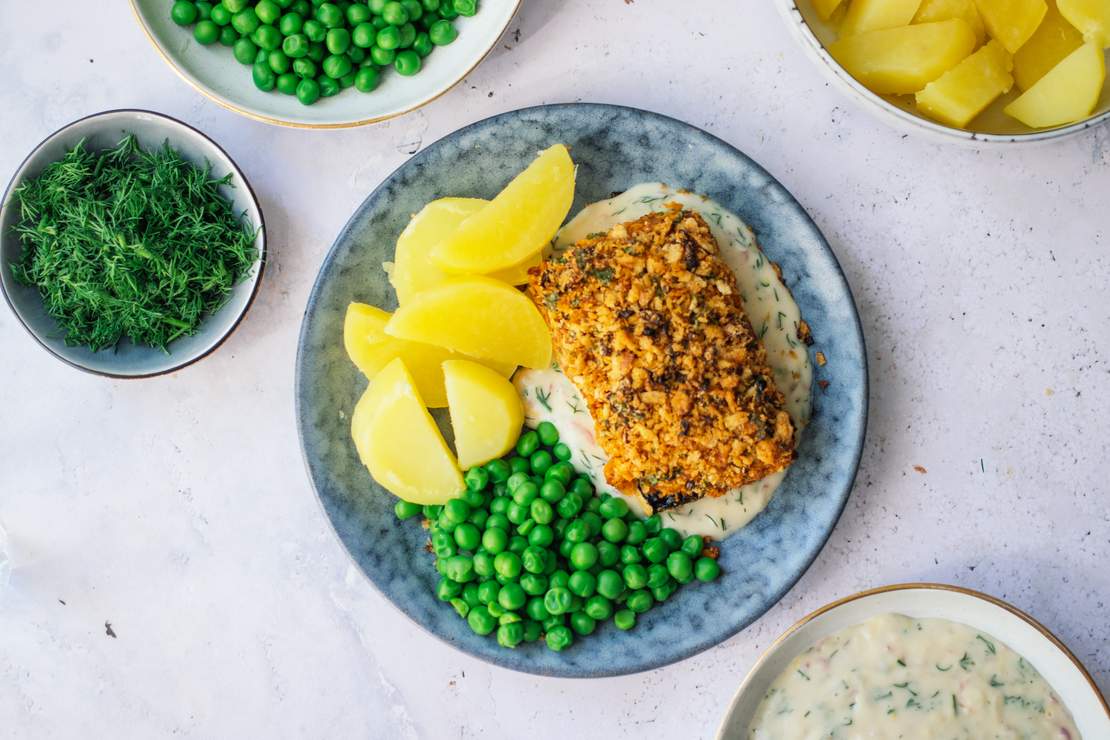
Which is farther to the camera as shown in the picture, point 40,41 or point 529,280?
point 40,41

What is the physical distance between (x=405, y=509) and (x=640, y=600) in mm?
1011

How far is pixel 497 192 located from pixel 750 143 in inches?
41.7

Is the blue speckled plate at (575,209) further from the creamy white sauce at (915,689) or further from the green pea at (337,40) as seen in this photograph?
the green pea at (337,40)

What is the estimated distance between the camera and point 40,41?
4.37 meters

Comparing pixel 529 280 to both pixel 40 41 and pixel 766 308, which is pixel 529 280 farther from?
pixel 40 41

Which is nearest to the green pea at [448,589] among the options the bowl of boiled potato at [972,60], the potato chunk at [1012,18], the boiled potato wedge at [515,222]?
the boiled potato wedge at [515,222]

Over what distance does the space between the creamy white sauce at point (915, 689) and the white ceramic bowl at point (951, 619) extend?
3cm

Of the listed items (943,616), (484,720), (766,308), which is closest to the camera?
(943,616)

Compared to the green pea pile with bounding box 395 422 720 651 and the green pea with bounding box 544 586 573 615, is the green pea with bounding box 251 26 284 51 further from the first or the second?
the green pea with bounding box 544 586 573 615

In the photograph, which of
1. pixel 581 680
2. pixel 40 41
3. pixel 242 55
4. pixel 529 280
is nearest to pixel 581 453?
pixel 529 280

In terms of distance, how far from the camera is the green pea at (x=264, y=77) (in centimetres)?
402

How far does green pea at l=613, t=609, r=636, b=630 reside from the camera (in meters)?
3.86

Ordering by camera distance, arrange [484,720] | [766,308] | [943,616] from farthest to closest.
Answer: [484,720] < [766,308] < [943,616]

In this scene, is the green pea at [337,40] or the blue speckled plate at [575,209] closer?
the blue speckled plate at [575,209]
